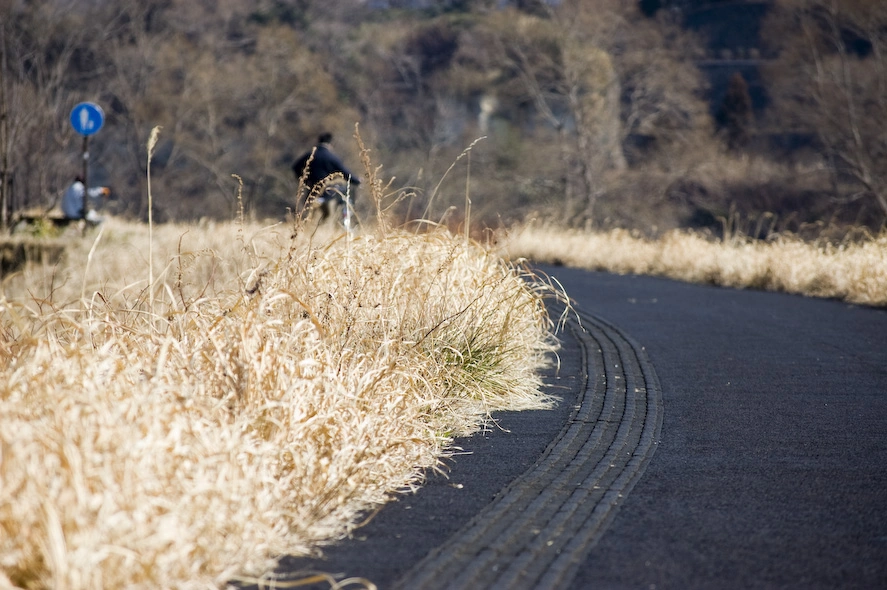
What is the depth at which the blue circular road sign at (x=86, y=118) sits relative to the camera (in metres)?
17.0

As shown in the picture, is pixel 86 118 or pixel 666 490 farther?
pixel 86 118

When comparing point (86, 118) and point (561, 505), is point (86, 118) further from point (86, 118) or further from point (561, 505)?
point (561, 505)

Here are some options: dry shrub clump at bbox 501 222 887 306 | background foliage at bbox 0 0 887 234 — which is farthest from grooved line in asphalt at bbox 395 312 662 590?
background foliage at bbox 0 0 887 234

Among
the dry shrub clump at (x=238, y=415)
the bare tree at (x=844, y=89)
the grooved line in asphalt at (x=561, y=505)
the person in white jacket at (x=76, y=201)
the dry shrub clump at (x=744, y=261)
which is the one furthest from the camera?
the bare tree at (x=844, y=89)

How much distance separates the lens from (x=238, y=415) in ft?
13.8

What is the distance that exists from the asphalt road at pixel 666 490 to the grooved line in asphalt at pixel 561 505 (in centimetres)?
1

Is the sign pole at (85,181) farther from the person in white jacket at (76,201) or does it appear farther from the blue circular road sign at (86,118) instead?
the blue circular road sign at (86,118)

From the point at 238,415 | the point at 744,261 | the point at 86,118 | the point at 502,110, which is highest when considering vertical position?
the point at 502,110

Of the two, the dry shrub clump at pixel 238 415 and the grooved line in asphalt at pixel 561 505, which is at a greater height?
the dry shrub clump at pixel 238 415

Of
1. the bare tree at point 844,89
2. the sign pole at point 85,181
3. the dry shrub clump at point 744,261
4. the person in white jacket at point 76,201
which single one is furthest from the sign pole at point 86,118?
the bare tree at point 844,89

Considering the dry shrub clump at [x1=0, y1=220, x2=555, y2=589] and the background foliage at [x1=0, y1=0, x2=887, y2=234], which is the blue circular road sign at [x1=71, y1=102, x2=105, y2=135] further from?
the background foliage at [x1=0, y1=0, x2=887, y2=234]

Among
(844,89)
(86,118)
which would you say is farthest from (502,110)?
(86,118)

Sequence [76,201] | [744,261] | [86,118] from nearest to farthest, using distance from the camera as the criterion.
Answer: [744,261] → [86,118] → [76,201]

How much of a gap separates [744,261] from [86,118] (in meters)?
12.1
